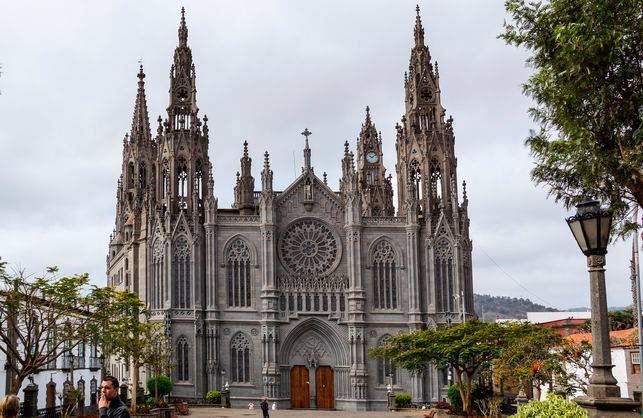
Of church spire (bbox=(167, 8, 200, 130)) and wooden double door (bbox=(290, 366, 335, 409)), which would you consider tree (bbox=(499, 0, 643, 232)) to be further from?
church spire (bbox=(167, 8, 200, 130))

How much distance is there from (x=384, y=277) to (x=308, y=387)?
10109mm

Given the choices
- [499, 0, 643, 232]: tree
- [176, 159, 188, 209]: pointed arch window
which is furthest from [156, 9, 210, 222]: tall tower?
[499, 0, 643, 232]: tree

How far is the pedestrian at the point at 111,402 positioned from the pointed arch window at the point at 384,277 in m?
57.8

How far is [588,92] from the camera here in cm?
1919

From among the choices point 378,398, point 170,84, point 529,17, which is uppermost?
point 170,84

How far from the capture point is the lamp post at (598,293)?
13500 mm

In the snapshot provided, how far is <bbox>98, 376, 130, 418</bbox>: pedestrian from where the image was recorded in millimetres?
10914

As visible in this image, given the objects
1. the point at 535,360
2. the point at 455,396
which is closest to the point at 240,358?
the point at 455,396

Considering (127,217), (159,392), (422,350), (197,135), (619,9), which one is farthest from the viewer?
(127,217)

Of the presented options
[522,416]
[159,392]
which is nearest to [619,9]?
[522,416]

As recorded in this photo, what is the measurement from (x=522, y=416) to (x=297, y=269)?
183 feet

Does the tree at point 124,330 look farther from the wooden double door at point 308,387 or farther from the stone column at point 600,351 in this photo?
the stone column at point 600,351

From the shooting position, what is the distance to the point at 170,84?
71125 millimetres

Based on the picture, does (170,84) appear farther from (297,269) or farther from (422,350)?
(422,350)
